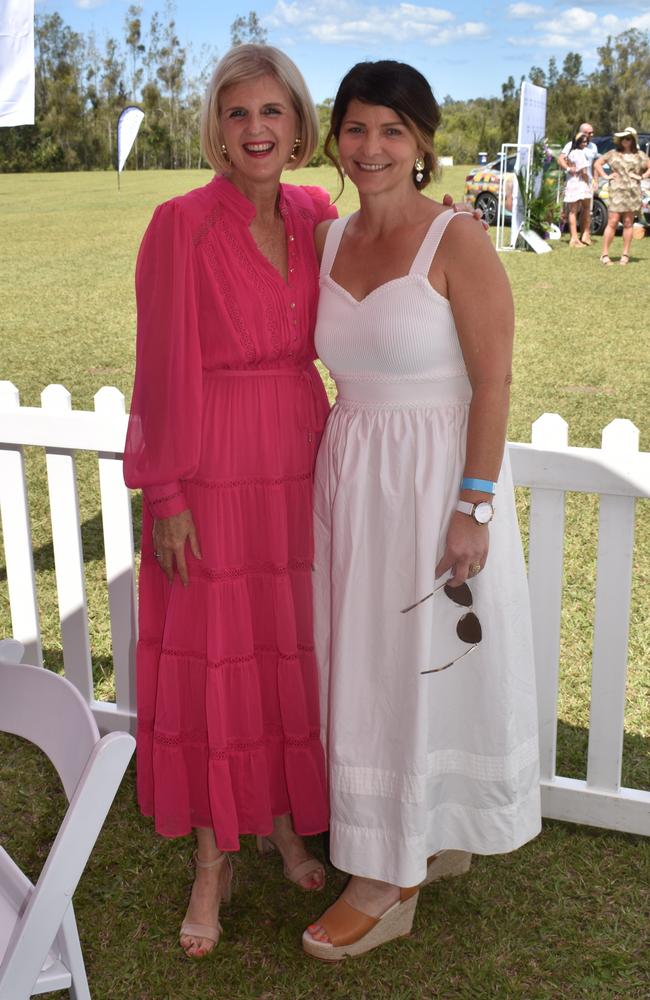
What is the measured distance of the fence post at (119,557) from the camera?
3161mm

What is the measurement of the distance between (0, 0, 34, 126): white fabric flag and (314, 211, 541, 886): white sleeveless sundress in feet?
3.96

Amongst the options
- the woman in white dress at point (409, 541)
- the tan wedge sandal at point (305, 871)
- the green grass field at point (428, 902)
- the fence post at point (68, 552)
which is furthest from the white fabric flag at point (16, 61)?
the tan wedge sandal at point (305, 871)

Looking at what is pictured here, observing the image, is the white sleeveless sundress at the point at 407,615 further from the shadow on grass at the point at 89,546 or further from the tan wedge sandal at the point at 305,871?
the shadow on grass at the point at 89,546

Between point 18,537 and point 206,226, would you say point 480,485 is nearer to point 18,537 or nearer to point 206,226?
point 206,226

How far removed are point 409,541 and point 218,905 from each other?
44.3 inches

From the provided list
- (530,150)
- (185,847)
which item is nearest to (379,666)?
(185,847)

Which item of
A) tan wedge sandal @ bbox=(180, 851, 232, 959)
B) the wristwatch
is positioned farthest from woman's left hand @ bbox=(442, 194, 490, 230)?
tan wedge sandal @ bbox=(180, 851, 232, 959)

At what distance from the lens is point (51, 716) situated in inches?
64.6

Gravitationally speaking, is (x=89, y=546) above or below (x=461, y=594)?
below

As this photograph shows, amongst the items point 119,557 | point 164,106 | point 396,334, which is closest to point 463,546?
point 396,334

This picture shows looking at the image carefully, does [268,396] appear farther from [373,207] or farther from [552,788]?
[552,788]

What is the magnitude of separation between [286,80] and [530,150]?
15760mm

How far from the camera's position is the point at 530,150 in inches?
666

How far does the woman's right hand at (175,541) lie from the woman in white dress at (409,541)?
12.1 inches
